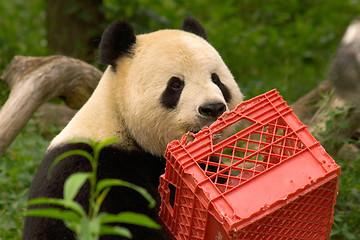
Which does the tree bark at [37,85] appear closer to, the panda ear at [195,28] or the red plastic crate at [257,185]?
the panda ear at [195,28]

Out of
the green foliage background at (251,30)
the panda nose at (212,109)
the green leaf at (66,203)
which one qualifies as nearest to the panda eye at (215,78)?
the panda nose at (212,109)

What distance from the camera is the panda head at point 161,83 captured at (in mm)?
3574

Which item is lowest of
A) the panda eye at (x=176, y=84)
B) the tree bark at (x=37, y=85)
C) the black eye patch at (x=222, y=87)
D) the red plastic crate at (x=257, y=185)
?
the red plastic crate at (x=257, y=185)

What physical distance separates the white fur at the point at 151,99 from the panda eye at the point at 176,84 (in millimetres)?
23

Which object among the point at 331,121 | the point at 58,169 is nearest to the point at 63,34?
the point at 331,121

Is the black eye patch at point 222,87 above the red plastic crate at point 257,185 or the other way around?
above

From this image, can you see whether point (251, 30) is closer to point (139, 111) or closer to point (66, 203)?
point (139, 111)

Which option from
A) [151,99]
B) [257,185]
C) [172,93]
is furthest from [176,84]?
[257,185]

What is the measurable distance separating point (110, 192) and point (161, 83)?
0.69 meters

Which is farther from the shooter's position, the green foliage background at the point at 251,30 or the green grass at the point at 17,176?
the green foliage background at the point at 251,30

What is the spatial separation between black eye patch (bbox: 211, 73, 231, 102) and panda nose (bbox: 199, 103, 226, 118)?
346 millimetres

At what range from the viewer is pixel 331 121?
4.76m

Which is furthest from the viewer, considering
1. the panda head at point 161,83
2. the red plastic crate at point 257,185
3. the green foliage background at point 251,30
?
the green foliage background at point 251,30

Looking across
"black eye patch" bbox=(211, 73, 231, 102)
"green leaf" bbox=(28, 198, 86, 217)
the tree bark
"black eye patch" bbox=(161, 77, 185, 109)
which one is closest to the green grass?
the tree bark
